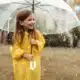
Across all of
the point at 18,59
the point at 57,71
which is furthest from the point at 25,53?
the point at 57,71

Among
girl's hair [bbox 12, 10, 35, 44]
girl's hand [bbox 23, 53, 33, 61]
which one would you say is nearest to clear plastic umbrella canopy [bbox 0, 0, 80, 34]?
girl's hair [bbox 12, 10, 35, 44]

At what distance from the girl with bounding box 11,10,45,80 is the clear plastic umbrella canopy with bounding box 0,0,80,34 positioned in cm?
159

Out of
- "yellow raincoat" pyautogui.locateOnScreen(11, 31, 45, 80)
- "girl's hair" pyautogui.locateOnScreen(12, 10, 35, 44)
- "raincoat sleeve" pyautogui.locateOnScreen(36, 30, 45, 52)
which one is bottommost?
"yellow raincoat" pyautogui.locateOnScreen(11, 31, 45, 80)

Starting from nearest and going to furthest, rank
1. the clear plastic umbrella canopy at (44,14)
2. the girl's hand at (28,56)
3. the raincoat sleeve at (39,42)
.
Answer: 1. the girl's hand at (28,56)
2. the raincoat sleeve at (39,42)
3. the clear plastic umbrella canopy at (44,14)

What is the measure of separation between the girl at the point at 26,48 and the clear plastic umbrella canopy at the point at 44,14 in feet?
5.21

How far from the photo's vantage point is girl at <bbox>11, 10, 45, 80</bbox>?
6.04m

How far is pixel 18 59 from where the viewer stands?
607 centimetres

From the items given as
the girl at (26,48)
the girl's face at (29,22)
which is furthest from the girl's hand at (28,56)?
the girl's face at (29,22)

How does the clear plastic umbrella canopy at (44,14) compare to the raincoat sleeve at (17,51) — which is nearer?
the raincoat sleeve at (17,51)

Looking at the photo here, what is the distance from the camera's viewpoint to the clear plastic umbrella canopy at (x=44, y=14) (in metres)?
7.76

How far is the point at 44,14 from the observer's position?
8.31m

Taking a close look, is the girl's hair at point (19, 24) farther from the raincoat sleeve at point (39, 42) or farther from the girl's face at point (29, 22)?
the raincoat sleeve at point (39, 42)

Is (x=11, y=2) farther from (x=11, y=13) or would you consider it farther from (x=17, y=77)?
(x=17, y=77)

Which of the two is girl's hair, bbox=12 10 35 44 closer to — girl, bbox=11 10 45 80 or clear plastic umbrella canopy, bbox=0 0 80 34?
girl, bbox=11 10 45 80
